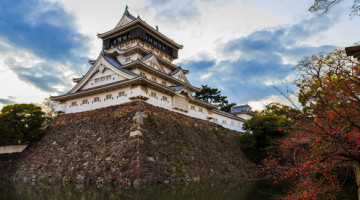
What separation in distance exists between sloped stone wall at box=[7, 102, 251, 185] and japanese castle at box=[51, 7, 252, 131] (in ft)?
3.09

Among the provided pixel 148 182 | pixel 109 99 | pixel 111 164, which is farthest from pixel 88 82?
pixel 148 182

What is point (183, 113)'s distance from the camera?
19719 mm

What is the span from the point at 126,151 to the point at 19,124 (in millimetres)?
11237

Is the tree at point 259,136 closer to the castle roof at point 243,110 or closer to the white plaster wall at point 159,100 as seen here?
the castle roof at point 243,110

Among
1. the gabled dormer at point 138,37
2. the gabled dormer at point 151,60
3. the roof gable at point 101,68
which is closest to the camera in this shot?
the roof gable at point 101,68

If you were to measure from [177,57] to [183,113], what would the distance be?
10.0 meters

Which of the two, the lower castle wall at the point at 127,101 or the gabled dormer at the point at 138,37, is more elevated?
the gabled dormer at the point at 138,37

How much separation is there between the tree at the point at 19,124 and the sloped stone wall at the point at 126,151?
1043mm

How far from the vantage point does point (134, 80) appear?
16078 mm

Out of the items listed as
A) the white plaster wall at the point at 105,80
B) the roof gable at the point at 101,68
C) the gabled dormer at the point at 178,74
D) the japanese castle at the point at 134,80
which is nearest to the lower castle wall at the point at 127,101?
the japanese castle at the point at 134,80

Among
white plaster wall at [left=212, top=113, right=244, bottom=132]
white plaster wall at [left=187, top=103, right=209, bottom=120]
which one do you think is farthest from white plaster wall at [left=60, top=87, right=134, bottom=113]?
white plaster wall at [left=212, top=113, right=244, bottom=132]

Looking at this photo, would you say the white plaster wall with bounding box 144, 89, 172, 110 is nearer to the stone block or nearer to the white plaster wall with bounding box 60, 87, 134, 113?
the white plaster wall with bounding box 60, 87, 134, 113

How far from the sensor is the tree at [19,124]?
1762cm

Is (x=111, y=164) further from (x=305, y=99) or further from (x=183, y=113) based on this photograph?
(x=305, y=99)
